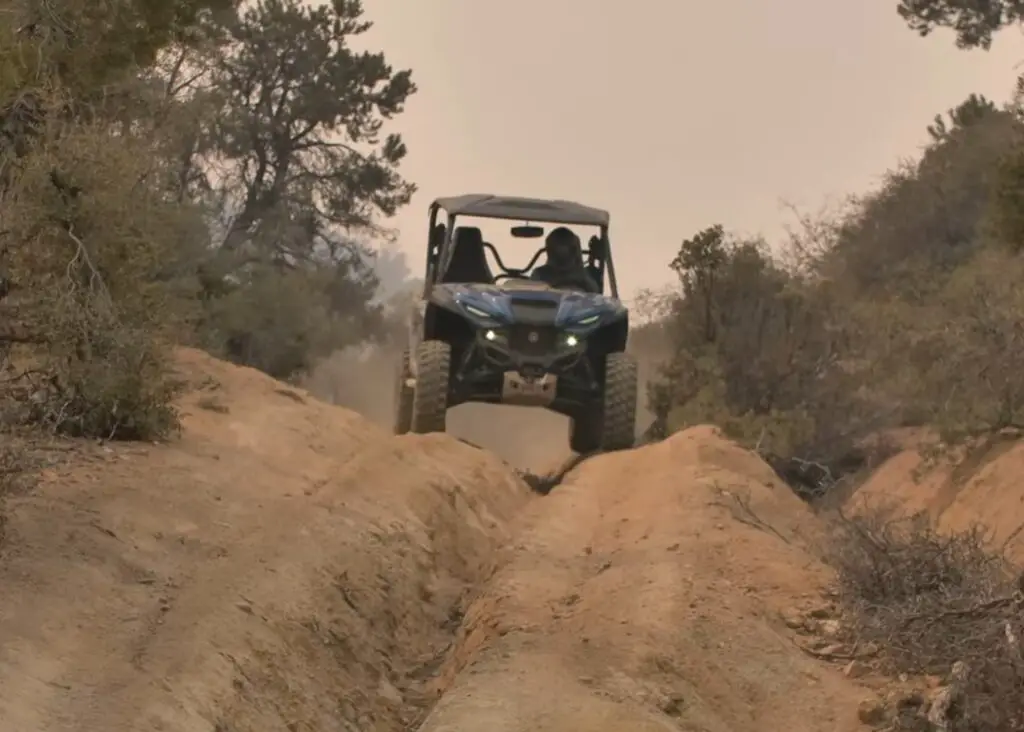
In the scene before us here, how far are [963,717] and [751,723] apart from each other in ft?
2.42

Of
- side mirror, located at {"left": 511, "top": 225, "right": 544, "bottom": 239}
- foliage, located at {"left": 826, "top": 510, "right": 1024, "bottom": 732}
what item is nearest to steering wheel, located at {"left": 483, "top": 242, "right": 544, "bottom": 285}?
side mirror, located at {"left": 511, "top": 225, "right": 544, "bottom": 239}

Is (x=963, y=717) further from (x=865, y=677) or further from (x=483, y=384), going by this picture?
(x=483, y=384)

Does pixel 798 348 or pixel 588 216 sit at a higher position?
pixel 588 216

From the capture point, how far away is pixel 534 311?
1028 centimetres

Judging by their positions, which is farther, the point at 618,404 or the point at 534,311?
the point at 618,404

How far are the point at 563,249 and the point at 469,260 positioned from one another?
0.99 metres

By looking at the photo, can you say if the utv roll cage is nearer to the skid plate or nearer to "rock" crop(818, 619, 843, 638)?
the skid plate

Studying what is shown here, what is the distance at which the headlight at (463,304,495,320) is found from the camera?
400 inches

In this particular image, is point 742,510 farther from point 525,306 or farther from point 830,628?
point 525,306

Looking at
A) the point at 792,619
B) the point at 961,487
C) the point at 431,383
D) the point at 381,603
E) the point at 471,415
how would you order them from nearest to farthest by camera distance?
1. the point at 792,619
2. the point at 381,603
3. the point at 431,383
4. the point at 961,487
5. the point at 471,415

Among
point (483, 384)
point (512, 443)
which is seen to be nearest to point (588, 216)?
point (483, 384)

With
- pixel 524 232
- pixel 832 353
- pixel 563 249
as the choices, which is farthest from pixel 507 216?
pixel 832 353

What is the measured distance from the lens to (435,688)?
4.96m

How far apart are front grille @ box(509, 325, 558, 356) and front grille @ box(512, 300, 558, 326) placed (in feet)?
0.32
